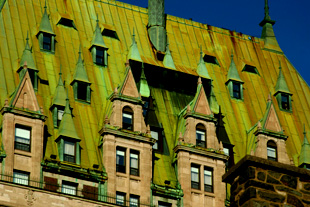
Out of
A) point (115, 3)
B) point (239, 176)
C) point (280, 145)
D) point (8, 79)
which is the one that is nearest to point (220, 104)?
point (280, 145)

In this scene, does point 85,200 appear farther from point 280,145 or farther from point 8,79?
point 280,145

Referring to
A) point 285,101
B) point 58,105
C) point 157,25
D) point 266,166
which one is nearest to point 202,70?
point 157,25

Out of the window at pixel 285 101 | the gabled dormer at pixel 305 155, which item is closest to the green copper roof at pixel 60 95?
the gabled dormer at pixel 305 155

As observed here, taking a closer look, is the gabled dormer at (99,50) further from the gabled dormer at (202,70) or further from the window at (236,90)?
the window at (236,90)

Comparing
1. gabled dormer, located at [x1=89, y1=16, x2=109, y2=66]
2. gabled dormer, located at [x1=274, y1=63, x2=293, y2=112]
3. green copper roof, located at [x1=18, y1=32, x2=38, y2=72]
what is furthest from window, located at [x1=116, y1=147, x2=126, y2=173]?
gabled dormer, located at [x1=274, y1=63, x2=293, y2=112]

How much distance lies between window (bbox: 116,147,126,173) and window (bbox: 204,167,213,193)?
5.84 metres

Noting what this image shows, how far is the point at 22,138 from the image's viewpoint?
60844mm

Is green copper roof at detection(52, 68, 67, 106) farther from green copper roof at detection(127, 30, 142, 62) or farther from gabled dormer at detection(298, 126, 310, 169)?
gabled dormer at detection(298, 126, 310, 169)

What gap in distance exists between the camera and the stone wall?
29094mm

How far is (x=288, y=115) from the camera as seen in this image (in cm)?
7656

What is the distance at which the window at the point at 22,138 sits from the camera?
60.5 m

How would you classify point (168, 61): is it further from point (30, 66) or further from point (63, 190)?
point (63, 190)

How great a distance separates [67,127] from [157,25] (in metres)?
16.0

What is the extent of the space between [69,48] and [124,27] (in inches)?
242
